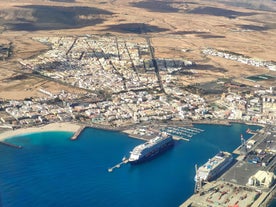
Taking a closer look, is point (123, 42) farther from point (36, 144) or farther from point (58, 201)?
point (58, 201)

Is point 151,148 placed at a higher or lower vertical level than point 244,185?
higher

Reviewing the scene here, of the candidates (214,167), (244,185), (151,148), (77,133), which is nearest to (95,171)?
(151,148)

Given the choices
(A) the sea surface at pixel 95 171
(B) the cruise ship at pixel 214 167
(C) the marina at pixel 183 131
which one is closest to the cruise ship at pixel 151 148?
(A) the sea surface at pixel 95 171

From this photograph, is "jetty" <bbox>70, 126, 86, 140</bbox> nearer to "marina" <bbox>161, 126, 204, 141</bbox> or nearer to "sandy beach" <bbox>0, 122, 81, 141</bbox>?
"sandy beach" <bbox>0, 122, 81, 141</bbox>


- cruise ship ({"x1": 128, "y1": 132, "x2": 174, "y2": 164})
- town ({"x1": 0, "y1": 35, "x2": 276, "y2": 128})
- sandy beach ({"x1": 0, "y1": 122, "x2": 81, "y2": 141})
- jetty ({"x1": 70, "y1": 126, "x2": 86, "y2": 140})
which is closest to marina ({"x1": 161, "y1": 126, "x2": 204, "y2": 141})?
cruise ship ({"x1": 128, "y1": 132, "x2": 174, "y2": 164})

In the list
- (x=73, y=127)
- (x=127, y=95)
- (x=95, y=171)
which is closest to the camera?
(x=95, y=171)

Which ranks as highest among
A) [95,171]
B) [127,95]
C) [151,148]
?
[127,95]

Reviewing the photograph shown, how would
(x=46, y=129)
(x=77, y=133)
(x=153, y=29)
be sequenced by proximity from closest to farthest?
(x=77, y=133), (x=46, y=129), (x=153, y=29)

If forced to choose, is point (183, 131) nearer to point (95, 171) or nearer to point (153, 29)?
point (95, 171)
